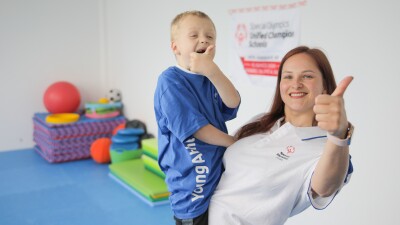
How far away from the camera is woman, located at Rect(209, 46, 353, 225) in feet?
4.35

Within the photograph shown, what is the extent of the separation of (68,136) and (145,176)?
1.55 metres

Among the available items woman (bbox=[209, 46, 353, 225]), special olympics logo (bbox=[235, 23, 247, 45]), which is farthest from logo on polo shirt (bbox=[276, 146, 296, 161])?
special olympics logo (bbox=[235, 23, 247, 45])

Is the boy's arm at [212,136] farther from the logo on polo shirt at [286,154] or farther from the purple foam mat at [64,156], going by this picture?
the purple foam mat at [64,156]

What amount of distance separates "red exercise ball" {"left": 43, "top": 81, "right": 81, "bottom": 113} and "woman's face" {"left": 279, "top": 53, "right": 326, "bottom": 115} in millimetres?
4612

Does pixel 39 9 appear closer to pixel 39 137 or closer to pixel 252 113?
pixel 39 137

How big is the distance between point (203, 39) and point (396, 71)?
4.91 feet

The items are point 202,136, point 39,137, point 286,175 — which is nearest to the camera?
point 286,175

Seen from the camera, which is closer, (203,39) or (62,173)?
(203,39)

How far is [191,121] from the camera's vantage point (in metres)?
1.43

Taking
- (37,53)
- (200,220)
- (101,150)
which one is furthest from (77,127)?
(200,220)

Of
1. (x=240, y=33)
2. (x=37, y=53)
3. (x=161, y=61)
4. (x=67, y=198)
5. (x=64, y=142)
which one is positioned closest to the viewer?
(x=240, y=33)

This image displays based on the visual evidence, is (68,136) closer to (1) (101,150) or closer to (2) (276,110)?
(1) (101,150)

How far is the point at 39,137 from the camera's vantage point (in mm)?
5484

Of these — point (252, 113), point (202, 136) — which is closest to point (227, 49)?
point (252, 113)
